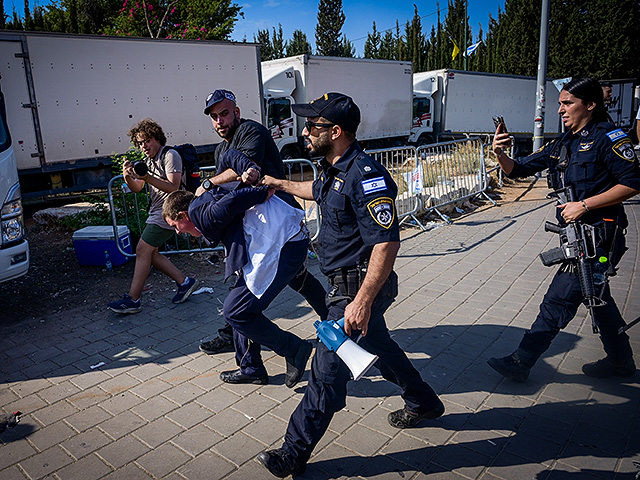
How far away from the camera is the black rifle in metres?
3.17

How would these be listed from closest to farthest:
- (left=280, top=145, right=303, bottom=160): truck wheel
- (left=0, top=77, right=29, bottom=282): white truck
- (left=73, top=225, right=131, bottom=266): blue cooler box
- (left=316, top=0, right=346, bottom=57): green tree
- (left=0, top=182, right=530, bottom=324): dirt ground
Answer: (left=0, top=77, right=29, bottom=282): white truck < (left=0, top=182, right=530, bottom=324): dirt ground < (left=73, top=225, right=131, bottom=266): blue cooler box < (left=280, top=145, right=303, bottom=160): truck wheel < (left=316, top=0, right=346, bottom=57): green tree

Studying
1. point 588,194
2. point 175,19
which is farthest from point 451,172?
point 175,19

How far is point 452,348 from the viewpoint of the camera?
409 centimetres

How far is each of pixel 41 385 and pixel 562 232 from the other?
13.5 ft

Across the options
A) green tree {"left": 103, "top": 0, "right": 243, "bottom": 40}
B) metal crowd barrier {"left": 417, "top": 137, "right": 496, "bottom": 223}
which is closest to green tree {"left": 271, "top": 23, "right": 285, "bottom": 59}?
green tree {"left": 103, "top": 0, "right": 243, "bottom": 40}

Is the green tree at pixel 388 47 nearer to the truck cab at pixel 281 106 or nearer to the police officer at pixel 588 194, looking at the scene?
the truck cab at pixel 281 106

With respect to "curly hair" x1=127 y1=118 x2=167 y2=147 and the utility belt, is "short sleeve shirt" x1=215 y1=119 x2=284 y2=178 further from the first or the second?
the utility belt

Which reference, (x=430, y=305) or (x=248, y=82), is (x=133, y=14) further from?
(x=430, y=305)

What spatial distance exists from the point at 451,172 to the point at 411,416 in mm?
7531

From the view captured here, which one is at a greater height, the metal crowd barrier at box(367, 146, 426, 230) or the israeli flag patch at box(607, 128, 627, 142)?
the israeli flag patch at box(607, 128, 627, 142)

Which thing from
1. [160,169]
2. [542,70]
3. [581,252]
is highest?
[542,70]

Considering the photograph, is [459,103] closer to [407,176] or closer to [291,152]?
[291,152]

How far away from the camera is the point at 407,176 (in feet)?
29.1

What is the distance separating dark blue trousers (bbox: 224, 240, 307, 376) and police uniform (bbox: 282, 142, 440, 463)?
0.53m
